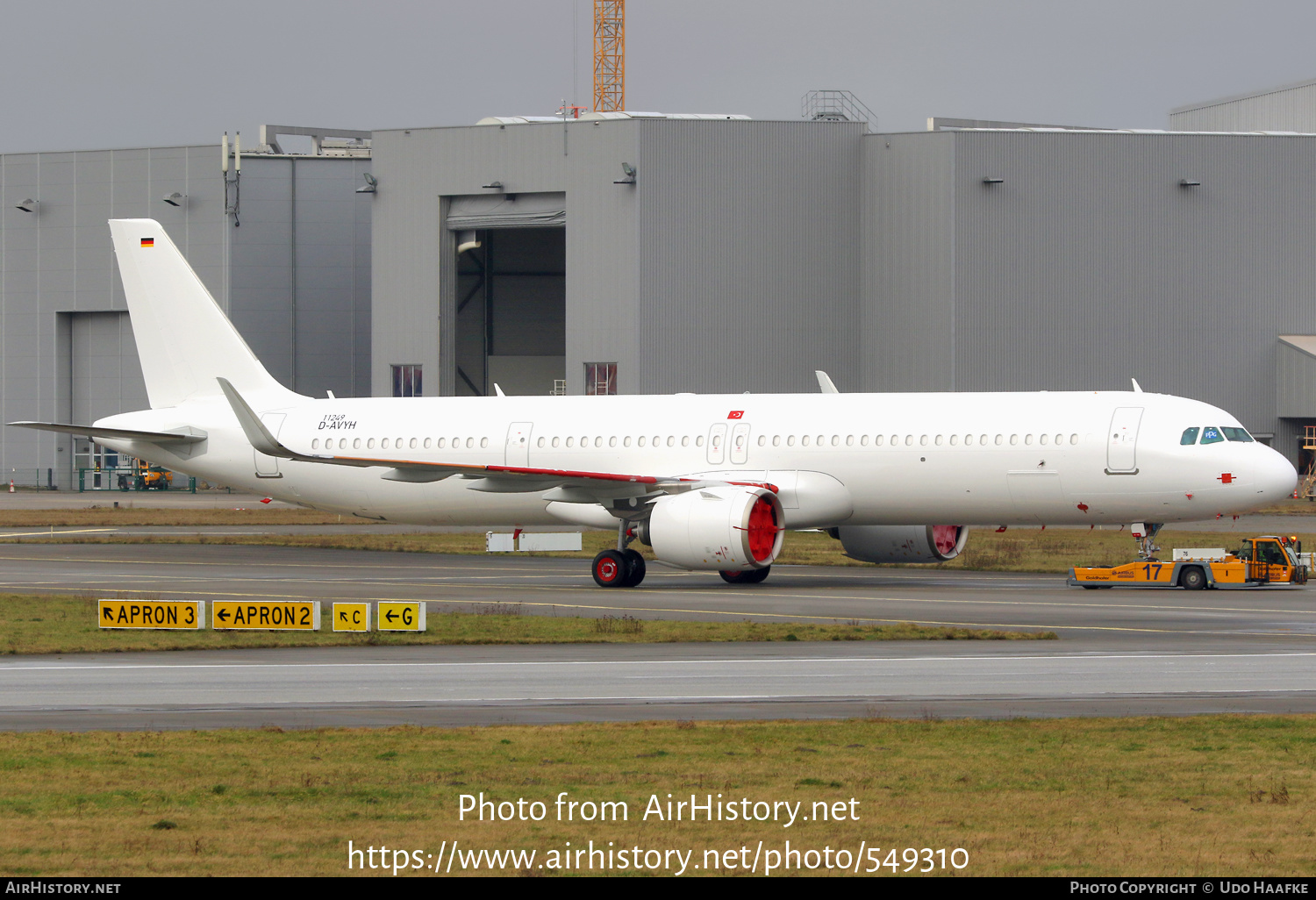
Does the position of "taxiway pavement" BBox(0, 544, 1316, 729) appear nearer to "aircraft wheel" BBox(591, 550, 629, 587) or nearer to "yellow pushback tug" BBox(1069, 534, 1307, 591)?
"yellow pushback tug" BBox(1069, 534, 1307, 591)

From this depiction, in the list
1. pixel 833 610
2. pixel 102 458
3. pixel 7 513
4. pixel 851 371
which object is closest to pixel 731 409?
pixel 833 610

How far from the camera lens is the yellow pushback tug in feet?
106

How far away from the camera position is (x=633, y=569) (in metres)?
33.7

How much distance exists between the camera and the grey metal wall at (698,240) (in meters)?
68.9

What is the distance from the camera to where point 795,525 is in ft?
112

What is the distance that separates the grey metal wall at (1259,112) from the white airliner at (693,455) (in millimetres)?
63703

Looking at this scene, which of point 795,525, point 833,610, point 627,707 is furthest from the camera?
point 795,525

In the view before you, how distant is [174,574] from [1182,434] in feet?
77.3

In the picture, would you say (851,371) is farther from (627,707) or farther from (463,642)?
(627,707)

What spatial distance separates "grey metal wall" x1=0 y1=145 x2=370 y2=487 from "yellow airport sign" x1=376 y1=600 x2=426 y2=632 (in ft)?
201

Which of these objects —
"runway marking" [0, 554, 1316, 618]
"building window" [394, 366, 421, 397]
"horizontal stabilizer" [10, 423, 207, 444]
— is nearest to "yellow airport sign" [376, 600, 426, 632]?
"runway marking" [0, 554, 1316, 618]

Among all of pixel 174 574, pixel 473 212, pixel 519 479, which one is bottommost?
pixel 174 574

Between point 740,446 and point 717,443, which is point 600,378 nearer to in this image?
point 717,443

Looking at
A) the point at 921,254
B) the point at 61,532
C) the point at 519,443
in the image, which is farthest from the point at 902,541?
the point at 921,254
